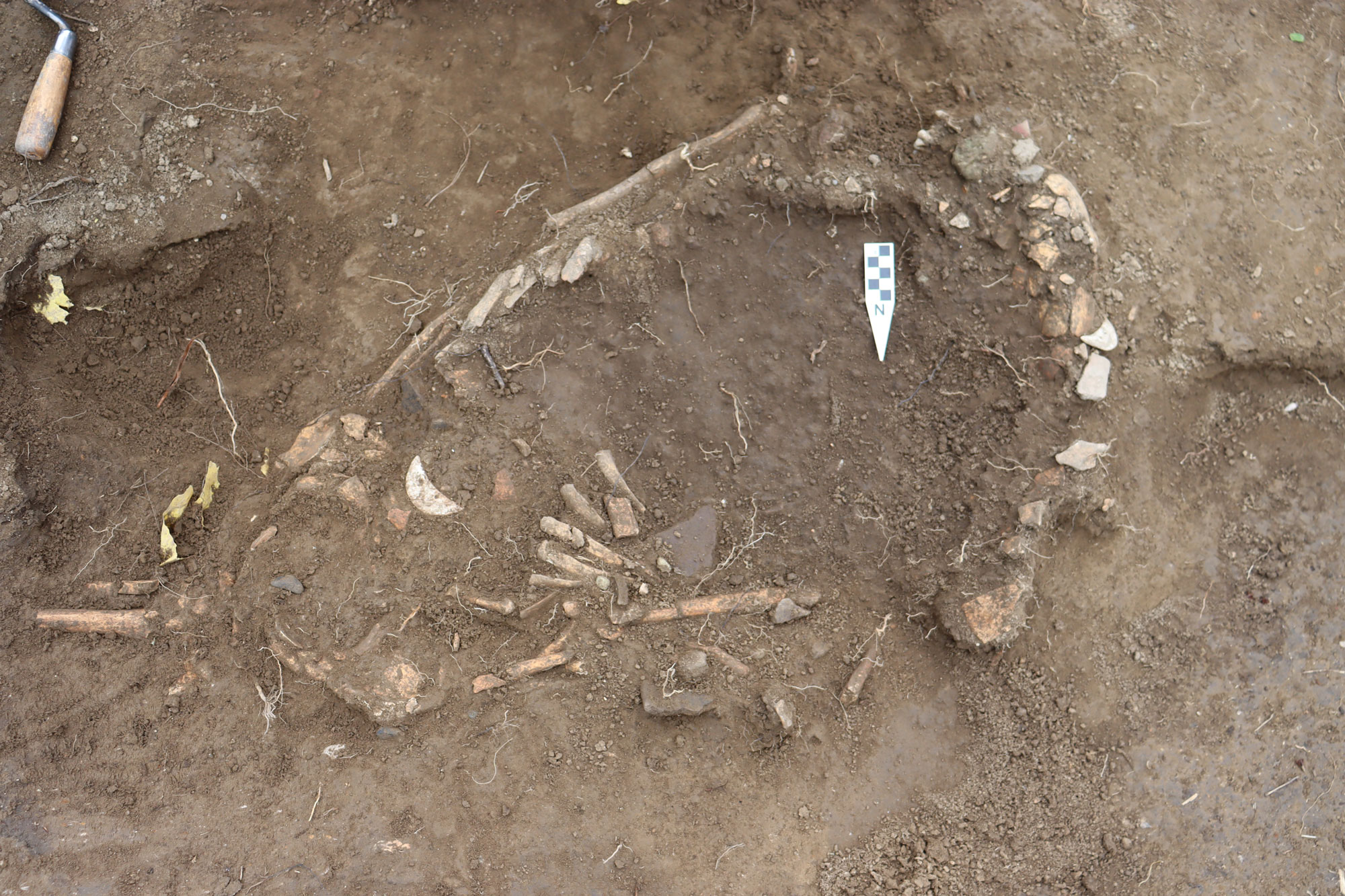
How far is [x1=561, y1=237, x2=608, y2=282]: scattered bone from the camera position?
12.8 feet

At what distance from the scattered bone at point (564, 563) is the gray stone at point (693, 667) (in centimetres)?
64

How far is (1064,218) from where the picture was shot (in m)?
3.76

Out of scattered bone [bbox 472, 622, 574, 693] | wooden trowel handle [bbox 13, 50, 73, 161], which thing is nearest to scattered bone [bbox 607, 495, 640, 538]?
scattered bone [bbox 472, 622, 574, 693]

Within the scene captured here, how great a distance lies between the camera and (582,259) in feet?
12.8

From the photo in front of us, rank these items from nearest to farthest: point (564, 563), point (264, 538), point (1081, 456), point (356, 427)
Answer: point (1081, 456)
point (564, 563)
point (264, 538)
point (356, 427)

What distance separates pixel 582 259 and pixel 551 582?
1.76m

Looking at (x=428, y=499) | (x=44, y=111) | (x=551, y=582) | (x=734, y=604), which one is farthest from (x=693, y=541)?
(x=44, y=111)

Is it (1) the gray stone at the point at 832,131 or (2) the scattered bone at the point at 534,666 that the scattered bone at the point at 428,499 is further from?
(1) the gray stone at the point at 832,131

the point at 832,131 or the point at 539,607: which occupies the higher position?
the point at 832,131

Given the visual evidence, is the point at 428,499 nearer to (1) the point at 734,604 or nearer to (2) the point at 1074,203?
(1) the point at 734,604

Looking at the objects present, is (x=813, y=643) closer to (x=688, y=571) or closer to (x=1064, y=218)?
(x=688, y=571)

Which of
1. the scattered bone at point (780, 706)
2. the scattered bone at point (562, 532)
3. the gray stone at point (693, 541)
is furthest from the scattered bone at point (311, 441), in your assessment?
the scattered bone at point (780, 706)

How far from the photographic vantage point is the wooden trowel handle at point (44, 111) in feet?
13.3

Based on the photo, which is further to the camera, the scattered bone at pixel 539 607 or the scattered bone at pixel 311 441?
the scattered bone at pixel 311 441
